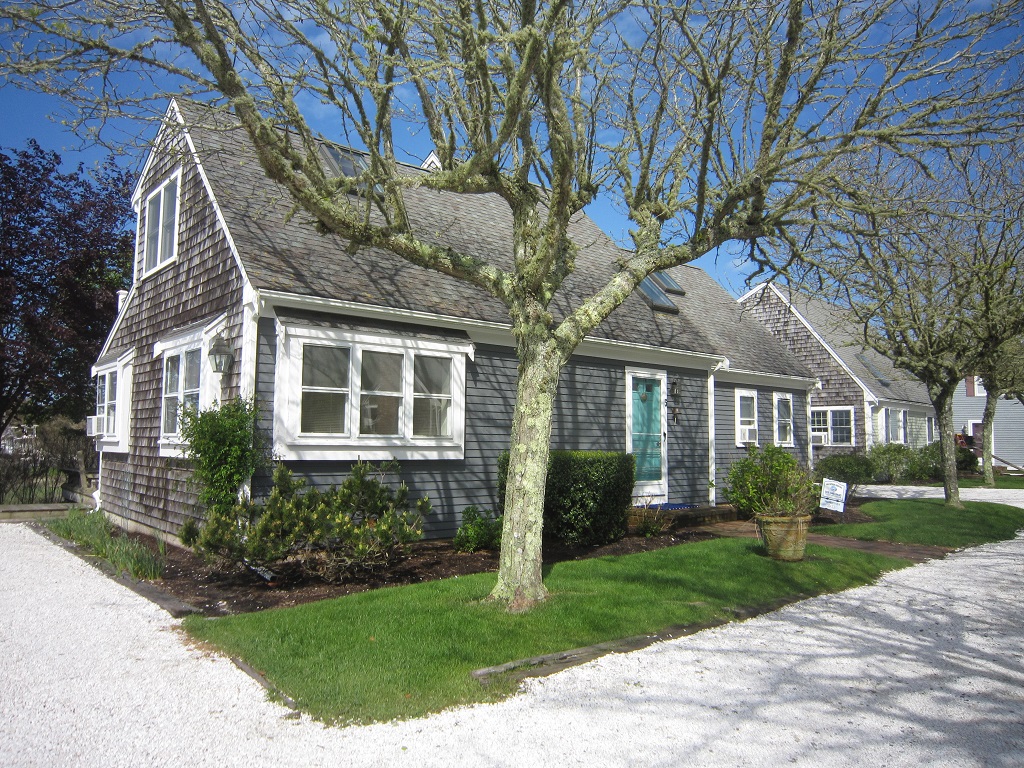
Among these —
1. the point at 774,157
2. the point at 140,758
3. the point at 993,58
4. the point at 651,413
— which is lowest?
the point at 140,758

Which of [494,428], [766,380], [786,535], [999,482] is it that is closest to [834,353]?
[999,482]

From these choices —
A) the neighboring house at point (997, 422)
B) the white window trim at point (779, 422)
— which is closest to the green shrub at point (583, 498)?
the white window trim at point (779, 422)

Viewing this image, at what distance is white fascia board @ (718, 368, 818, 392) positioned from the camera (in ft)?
52.2

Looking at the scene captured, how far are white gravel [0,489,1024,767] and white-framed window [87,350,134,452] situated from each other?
20.6ft

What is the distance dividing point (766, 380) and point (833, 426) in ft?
35.9

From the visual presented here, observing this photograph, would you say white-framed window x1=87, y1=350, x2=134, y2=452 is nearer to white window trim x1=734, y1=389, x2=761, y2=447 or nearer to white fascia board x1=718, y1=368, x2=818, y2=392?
white fascia board x1=718, y1=368, x2=818, y2=392

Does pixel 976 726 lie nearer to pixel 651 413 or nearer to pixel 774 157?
pixel 774 157

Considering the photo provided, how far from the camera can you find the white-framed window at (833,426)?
2580 centimetres

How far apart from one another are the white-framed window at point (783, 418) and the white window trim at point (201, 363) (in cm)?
1315

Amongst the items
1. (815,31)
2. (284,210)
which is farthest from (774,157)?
(284,210)

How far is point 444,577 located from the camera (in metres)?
8.11

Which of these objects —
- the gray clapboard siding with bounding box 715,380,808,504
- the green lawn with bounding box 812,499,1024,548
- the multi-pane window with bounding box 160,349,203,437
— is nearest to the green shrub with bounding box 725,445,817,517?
the green lawn with bounding box 812,499,1024,548

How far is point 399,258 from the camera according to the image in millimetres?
11109

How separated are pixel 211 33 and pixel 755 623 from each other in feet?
23.0
